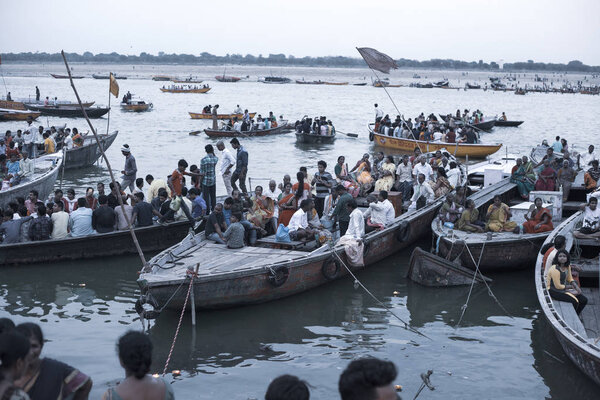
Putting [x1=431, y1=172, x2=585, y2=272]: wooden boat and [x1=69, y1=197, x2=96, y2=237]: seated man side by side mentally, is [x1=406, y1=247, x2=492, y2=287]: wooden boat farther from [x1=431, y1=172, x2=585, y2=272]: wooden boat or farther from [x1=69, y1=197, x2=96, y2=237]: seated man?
[x1=69, y1=197, x2=96, y2=237]: seated man

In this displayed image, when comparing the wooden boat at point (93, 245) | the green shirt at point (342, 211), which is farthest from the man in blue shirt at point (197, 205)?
the green shirt at point (342, 211)

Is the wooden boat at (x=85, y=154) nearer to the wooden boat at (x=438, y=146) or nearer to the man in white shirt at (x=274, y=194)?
the man in white shirt at (x=274, y=194)

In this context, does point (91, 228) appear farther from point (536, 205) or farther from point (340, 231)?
point (536, 205)

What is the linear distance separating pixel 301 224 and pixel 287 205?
1.29m

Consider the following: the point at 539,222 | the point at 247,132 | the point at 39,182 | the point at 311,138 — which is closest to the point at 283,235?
the point at 539,222

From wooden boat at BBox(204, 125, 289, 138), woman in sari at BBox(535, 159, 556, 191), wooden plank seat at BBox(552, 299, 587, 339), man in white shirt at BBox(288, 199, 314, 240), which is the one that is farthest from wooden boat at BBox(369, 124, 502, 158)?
wooden plank seat at BBox(552, 299, 587, 339)

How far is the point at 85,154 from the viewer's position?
2650 centimetres

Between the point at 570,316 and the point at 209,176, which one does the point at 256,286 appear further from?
the point at 209,176

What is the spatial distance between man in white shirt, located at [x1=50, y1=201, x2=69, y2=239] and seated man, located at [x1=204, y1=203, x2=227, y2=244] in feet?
9.87

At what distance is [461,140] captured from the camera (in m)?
30.8

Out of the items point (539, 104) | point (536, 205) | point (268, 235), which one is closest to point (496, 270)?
point (536, 205)

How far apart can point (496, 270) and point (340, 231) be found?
3148mm

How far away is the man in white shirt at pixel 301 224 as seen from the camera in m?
13.0

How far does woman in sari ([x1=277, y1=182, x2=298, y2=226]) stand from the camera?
13.9 m
